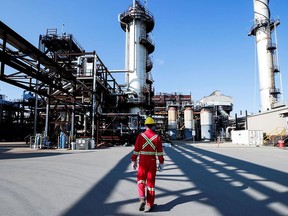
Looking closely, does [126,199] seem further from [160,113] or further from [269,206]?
[160,113]

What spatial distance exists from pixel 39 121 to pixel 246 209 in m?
32.6

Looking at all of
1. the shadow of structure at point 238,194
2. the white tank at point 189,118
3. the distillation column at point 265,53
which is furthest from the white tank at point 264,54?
the shadow of structure at point 238,194

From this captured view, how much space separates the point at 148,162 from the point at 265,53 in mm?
38700

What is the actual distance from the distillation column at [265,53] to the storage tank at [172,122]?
1534cm

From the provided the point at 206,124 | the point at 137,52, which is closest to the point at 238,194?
the point at 137,52

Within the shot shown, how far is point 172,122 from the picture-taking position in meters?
38.0

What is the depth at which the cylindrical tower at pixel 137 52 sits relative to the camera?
30.2 m

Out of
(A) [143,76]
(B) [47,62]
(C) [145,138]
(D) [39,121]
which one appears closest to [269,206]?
(C) [145,138]

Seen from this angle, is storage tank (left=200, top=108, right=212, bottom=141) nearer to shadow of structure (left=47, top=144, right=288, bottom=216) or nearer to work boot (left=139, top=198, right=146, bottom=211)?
shadow of structure (left=47, top=144, right=288, bottom=216)

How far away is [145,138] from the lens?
156 inches

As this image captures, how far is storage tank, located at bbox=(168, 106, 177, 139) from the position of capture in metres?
36.9

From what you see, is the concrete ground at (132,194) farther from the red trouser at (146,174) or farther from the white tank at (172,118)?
the white tank at (172,118)

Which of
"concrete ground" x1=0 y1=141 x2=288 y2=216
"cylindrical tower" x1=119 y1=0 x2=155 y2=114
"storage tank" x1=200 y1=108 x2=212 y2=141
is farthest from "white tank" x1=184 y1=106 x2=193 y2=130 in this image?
"concrete ground" x1=0 y1=141 x2=288 y2=216

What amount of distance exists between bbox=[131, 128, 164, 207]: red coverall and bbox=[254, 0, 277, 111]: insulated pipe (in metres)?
35.3
